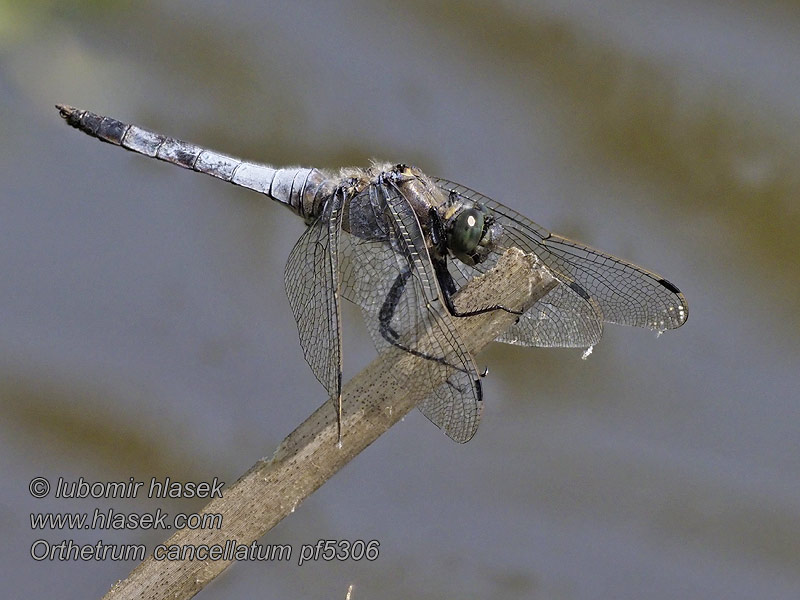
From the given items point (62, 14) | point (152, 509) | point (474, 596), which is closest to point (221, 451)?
point (152, 509)

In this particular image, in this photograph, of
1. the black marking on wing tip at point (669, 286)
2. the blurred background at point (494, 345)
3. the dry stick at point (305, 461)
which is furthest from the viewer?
the blurred background at point (494, 345)

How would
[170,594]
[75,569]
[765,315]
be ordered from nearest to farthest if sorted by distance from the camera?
1. [170,594]
2. [75,569]
3. [765,315]

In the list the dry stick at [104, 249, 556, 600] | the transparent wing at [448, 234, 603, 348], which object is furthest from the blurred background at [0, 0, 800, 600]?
the dry stick at [104, 249, 556, 600]

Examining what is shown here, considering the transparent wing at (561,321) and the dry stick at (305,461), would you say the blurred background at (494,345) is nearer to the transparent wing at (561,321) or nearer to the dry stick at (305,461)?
the transparent wing at (561,321)

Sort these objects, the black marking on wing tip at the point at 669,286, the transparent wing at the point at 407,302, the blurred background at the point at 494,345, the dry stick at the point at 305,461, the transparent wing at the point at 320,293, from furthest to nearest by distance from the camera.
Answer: the blurred background at the point at 494,345, the black marking on wing tip at the point at 669,286, the transparent wing at the point at 320,293, the transparent wing at the point at 407,302, the dry stick at the point at 305,461

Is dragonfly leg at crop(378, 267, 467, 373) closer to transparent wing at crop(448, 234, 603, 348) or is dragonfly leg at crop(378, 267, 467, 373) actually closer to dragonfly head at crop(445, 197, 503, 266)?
dragonfly head at crop(445, 197, 503, 266)

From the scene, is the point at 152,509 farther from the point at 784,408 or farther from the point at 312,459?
the point at 784,408

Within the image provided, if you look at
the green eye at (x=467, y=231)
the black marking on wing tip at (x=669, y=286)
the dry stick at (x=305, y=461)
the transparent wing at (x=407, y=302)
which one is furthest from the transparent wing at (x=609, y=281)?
the dry stick at (x=305, y=461)
